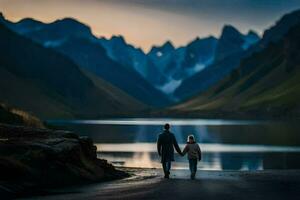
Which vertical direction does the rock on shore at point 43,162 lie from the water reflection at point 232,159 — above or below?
below

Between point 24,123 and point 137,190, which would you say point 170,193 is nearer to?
point 137,190

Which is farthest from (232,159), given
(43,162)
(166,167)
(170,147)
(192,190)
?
(192,190)

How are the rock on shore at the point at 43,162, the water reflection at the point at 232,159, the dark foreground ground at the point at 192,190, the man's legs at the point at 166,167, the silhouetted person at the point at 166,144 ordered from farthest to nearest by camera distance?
the water reflection at the point at 232,159 → the man's legs at the point at 166,167 → the silhouetted person at the point at 166,144 → the rock on shore at the point at 43,162 → the dark foreground ground at the point at 192,190

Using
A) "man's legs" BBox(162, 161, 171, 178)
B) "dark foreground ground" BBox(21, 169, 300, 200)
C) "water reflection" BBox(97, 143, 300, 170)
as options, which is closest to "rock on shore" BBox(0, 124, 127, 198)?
"dark foreground ground" BBox(21, 169, 300, 200)

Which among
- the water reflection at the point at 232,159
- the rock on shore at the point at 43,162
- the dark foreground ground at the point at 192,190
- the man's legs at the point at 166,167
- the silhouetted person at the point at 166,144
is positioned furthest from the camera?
the water reflection at the point at 232,159

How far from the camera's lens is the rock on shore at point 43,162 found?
3111 centimetres

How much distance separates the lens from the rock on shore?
102ft

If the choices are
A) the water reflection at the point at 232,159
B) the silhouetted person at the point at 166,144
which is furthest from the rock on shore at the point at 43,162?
the water reflection at the point at 232,159

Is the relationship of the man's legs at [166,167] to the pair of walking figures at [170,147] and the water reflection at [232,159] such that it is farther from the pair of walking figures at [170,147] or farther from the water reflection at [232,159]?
the water reflection at [232,159]

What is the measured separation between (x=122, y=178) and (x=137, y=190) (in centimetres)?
1019

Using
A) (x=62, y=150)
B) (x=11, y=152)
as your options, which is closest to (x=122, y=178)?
(x=62, y=150)

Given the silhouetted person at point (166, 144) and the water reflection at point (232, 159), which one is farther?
the water reflection at point (232, 159)

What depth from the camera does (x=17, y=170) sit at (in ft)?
104

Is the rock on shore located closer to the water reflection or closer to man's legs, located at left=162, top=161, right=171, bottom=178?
man's legs, located at left=162, top=161, right=171, bottom=178
